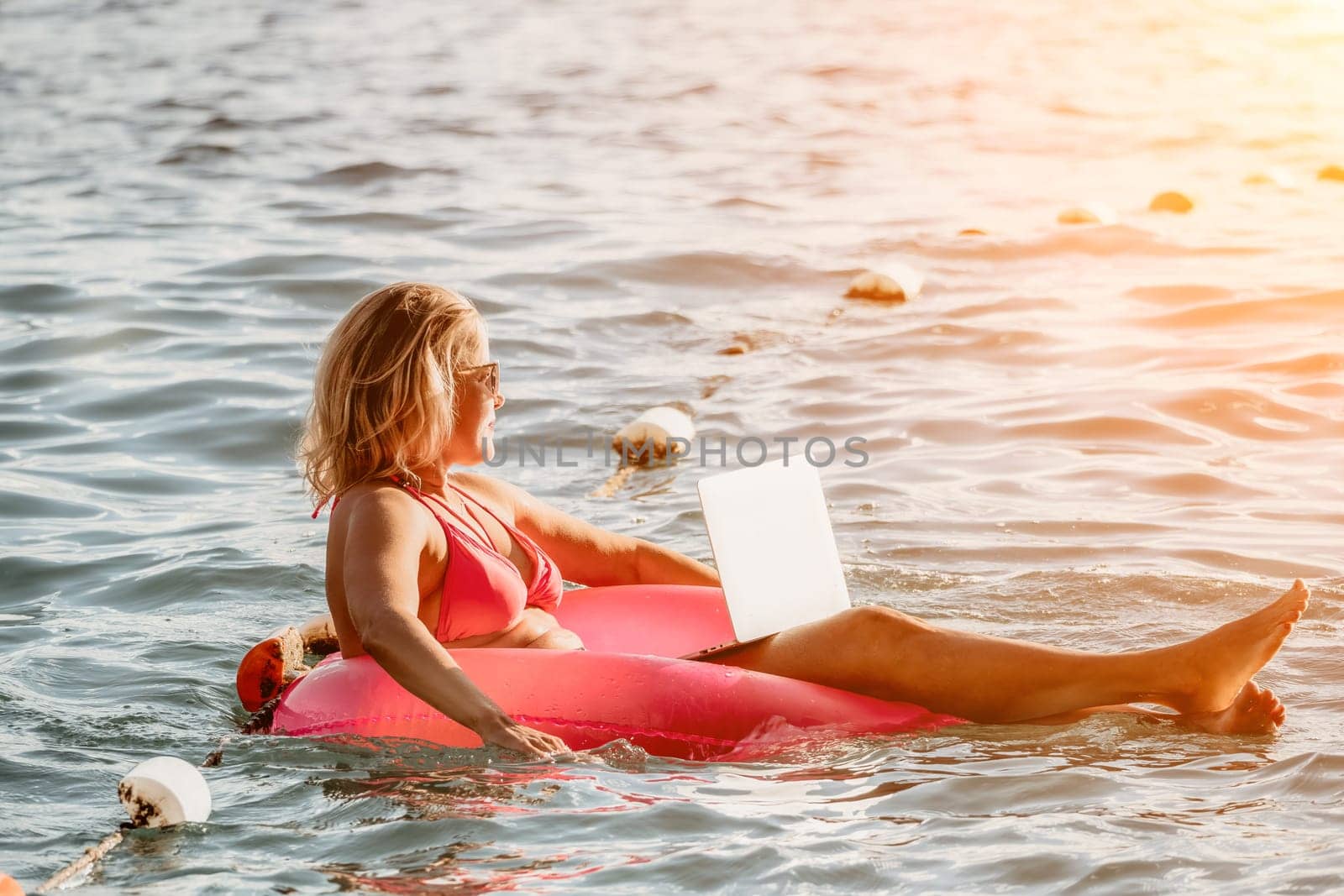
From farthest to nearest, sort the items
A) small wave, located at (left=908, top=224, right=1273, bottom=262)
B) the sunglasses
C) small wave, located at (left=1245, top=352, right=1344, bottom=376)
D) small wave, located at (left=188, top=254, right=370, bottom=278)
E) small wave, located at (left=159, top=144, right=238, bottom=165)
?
small wave, located at (left=159, top=144, right=238, bottom=165)
small wave, located at (left=908, top=224, right=1273, bottom=262)
small wave, located at (left=188, top=254, right=370, bottom=278)
small wave, located at (left=1245, top=352, right=1344, bottom=376)
the sunglasses

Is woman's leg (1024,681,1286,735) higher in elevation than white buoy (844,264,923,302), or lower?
lower

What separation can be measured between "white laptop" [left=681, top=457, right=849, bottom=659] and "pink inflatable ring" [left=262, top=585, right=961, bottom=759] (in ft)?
0.59

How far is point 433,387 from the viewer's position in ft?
10.3

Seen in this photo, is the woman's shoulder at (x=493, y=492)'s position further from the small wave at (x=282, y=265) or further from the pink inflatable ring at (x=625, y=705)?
the small wave at (x=282, y=265)

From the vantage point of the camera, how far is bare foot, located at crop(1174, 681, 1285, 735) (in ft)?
10.3

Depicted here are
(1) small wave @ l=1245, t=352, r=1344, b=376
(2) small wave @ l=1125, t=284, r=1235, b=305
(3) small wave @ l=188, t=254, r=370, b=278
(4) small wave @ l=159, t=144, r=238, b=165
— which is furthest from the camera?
(4) small wave @ l=159, t=144, r=238, b=165

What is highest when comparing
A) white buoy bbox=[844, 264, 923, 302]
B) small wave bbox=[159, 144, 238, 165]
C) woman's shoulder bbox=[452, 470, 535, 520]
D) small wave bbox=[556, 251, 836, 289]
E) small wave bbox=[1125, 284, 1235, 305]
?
small wave bbox=[159, 144, 238, 165]

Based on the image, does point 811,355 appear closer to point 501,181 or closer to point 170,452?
point 170,452

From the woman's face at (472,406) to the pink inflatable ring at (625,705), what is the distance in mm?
452

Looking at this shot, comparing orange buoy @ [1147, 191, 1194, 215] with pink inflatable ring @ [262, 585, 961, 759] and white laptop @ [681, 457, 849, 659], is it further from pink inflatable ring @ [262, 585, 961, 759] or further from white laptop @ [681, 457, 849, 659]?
pink inflatable ring @ [262, 585, 961, 759]

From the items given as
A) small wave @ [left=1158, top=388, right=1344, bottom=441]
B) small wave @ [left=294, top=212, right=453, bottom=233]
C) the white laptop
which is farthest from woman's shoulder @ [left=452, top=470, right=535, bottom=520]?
small wave @ [left=294, top=212, right=453, bottom=233]

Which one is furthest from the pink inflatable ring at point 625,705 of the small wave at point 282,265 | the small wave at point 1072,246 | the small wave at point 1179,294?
the small wave at point 1072,246

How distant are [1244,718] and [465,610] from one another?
64.9 inches

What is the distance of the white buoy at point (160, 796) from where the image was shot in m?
2.77
